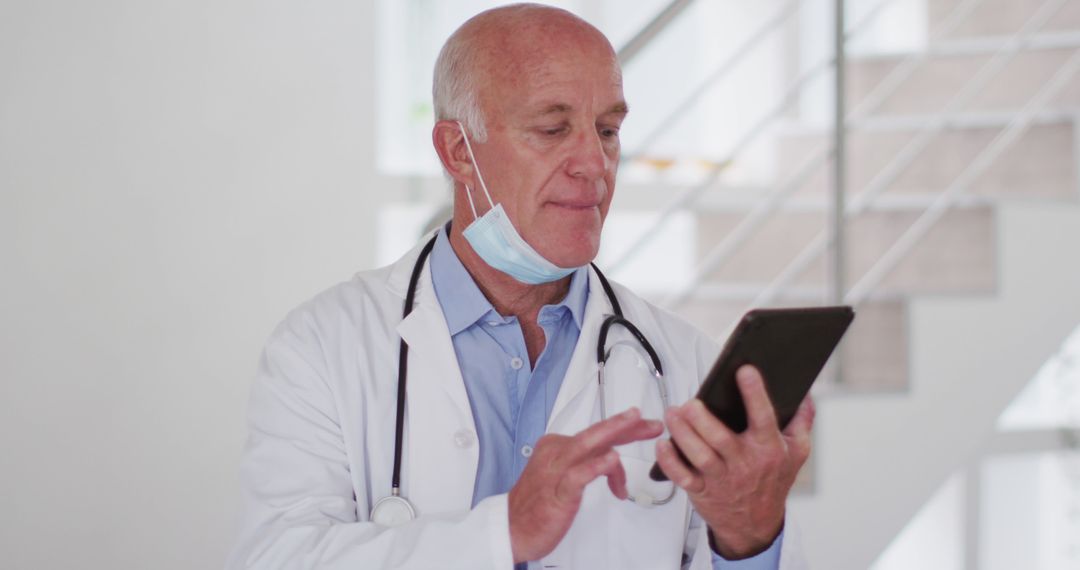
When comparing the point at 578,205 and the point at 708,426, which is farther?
the point at 578,205

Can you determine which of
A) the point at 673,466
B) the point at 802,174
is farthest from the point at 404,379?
the point at 802,174

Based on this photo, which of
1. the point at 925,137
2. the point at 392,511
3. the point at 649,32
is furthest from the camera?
the point at 925,137

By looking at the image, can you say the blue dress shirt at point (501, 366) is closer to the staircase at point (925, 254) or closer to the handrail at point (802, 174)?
the staircase at point (925, 254)

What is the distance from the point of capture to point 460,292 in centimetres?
141

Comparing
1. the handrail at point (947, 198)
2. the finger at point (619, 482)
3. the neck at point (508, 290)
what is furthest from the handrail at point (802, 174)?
the finger at point (619, 482)

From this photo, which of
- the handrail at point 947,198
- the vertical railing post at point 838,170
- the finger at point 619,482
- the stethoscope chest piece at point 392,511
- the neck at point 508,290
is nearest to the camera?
the finger at point 619,482

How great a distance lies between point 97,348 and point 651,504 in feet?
6.28

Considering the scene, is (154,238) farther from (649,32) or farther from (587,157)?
(587,157)

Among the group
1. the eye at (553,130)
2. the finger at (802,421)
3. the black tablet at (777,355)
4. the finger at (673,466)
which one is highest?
the eye at (553,130)

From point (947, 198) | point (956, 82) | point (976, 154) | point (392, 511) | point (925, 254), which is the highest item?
point (956, 82)

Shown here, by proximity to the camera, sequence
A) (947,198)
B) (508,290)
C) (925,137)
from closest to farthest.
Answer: (508,290)
(947,198)
(925,137)

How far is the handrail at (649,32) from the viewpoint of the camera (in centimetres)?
198

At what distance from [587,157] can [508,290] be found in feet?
0.72

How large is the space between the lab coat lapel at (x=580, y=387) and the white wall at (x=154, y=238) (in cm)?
177
